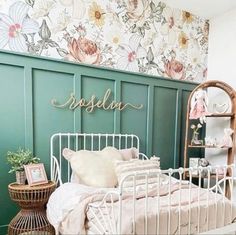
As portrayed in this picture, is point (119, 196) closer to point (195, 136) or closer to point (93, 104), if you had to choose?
point (93, 104)

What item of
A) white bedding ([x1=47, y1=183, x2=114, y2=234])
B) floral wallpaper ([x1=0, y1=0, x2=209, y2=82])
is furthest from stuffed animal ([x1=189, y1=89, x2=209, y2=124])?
white bedding ([x1=47, y1=183, x2=114, y2=234])

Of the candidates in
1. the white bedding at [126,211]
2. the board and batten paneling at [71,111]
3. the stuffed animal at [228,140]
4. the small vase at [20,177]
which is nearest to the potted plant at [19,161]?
the small vase at [20,177]

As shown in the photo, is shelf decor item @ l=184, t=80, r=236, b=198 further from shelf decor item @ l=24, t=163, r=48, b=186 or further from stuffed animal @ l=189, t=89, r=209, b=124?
shelf decor item @ l=24, t=163, r=48, b=186

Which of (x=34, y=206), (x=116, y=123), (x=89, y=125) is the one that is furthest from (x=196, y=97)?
(x=34, y=206)

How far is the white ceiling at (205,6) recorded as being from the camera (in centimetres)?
316

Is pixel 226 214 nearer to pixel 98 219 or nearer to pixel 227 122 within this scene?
pixel 98 219

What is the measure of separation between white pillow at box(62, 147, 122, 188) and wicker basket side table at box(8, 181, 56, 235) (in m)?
0.28

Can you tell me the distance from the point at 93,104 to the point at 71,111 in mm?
261

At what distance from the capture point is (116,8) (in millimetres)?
2861

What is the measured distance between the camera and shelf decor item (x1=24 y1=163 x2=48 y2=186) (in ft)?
6.89

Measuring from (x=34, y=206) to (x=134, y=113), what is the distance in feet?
5.11

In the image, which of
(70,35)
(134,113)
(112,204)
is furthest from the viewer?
(134,113)

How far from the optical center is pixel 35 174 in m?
2.15

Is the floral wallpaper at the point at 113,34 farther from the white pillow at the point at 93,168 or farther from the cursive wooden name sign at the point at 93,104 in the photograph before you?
the white pillow at the point at 93,168
